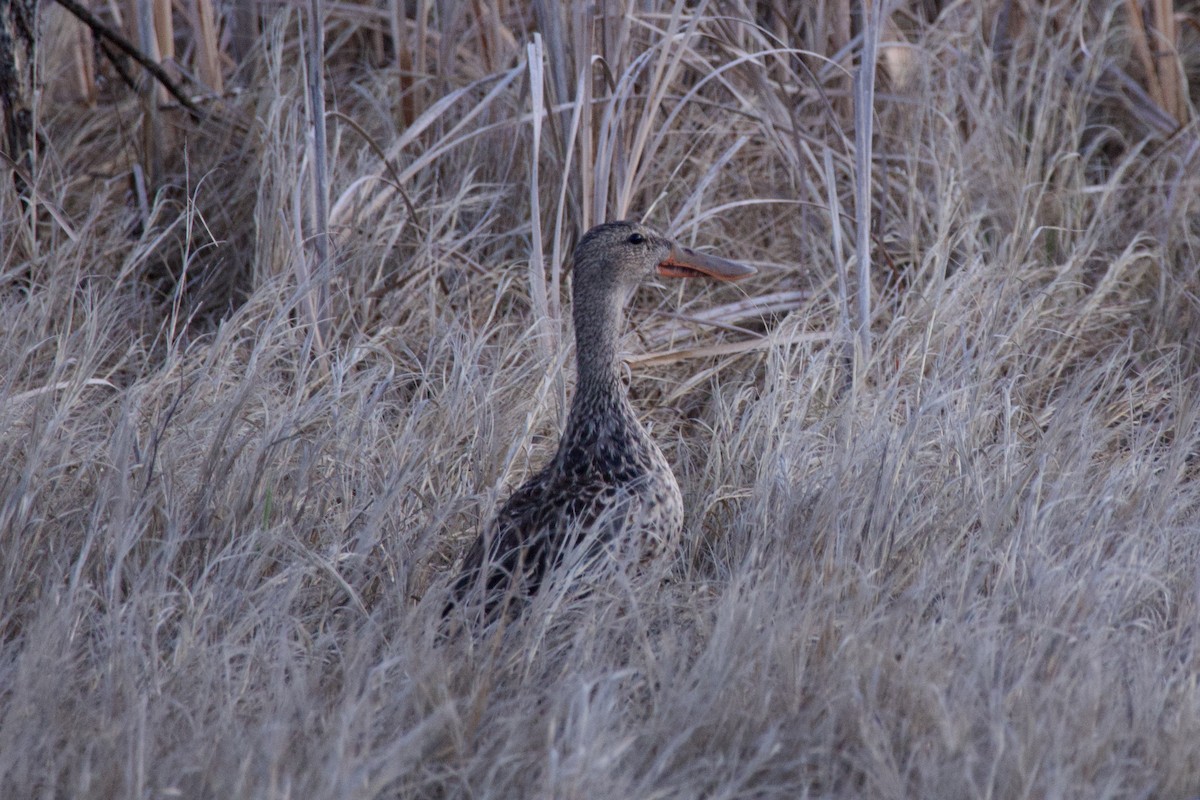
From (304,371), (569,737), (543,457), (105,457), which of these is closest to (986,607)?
(569,737)

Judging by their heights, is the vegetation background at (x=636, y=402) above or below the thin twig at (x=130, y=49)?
below

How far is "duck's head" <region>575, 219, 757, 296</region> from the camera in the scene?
336 centimetres

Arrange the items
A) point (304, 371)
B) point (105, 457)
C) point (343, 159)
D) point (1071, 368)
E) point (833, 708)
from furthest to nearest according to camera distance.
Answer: point (343, 159)
point (1071, 368)
point (304, 371)
point (105, 457)
point (833, 708)

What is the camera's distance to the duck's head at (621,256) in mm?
3361

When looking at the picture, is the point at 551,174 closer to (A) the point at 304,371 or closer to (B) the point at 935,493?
(A) the point at 304,371

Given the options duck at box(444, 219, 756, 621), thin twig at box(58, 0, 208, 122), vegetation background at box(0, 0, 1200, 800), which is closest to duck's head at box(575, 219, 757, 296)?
duck at box(444, 219, 756, 621)

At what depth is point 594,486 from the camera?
3.04 m

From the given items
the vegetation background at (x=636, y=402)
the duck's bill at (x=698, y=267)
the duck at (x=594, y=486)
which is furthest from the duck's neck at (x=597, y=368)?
the vegetation background at (x=636, y=402)

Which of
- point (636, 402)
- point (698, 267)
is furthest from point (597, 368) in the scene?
point (636, 402)

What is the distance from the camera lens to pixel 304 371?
3.52m

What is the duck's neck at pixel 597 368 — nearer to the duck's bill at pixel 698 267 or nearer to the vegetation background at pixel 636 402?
the duck's bill at pixel 698 267

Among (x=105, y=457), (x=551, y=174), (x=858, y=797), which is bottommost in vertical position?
(x=858, y=797)

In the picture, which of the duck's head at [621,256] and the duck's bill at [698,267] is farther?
the duck's bill at [698,267]

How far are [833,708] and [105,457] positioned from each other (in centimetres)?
171
